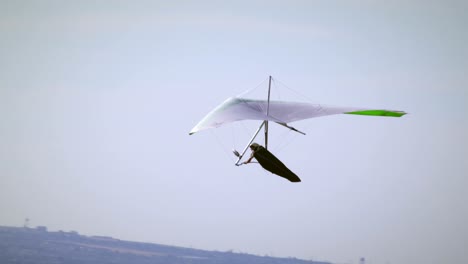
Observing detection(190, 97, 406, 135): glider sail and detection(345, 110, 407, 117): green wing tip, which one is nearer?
detection(190, 97, 406, 135): glider sail

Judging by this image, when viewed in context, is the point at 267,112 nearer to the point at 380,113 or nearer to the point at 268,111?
the point at 268,111

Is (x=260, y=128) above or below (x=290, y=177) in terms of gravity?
above

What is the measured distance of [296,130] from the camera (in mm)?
34250

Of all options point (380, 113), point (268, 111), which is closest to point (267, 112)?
point (268, 111)

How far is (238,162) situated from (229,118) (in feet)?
7.86

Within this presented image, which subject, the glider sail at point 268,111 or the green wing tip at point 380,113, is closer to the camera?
the glider sail at point 268,111

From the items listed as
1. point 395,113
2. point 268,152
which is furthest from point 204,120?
point 395,113

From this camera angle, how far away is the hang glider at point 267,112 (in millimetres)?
34438

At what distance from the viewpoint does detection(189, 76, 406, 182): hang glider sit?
3444cm

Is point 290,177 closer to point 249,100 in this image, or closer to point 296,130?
point 296,130

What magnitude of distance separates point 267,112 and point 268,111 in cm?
45

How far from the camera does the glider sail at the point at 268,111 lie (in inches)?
1379

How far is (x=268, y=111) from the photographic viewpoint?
36.9m

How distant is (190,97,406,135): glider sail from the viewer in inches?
1379
